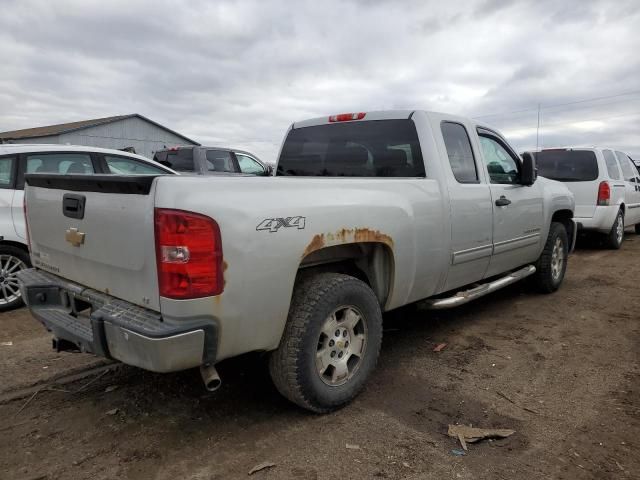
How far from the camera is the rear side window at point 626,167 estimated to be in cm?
977

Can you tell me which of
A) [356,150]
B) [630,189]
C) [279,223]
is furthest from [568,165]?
[279,223]

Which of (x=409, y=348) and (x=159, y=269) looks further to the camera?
(x=409, y=348)

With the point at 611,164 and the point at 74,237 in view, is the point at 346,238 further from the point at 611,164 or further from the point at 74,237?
the point at 611,164

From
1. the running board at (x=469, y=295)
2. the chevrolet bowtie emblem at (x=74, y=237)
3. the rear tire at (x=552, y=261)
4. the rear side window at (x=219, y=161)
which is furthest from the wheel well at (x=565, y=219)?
the rear side window at (x=219, y=161)

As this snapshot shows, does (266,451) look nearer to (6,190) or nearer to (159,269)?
(159,269)

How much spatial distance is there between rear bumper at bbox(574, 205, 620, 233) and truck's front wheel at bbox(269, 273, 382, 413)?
283 inches

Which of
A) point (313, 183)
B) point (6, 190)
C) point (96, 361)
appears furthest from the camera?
point (6, 190)

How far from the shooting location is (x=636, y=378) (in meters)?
3.55

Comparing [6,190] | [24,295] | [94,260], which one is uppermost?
[6,190]

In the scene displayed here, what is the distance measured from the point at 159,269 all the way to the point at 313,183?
103 centimetres

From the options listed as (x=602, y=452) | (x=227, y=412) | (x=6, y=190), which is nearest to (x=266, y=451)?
(x=227, y=412)

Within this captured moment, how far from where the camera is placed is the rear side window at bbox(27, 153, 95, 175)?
5.18m

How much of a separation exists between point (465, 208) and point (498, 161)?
1088mm

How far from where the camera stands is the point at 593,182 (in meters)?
8.70
